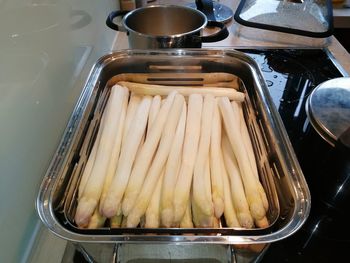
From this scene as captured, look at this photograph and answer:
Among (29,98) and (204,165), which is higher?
(29,98)

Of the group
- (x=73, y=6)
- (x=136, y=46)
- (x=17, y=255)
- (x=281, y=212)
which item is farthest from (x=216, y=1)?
(x=17, y=255)

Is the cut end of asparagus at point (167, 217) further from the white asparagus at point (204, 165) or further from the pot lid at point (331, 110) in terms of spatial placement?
the pot lid at point (331, 110)

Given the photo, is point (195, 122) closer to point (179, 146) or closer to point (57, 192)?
point (179, 146)

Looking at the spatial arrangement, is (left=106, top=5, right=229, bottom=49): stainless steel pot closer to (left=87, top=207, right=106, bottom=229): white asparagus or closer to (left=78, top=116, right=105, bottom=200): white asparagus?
(left=78, top=116, right=105, bottom=200): white asparagus

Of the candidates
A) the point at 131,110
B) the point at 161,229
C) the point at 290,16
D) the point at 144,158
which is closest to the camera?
the point at 161,229

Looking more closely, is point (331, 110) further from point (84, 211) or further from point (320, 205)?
point (84, 211)

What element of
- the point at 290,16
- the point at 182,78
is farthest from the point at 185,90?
the point at 290,16

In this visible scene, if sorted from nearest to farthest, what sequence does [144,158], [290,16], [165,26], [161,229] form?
[161,229] → [144,158] → [165,26] → [290,16]

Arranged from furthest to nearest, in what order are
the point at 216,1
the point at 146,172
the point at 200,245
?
the point at 216,1
the point at 146,172
the point at 200,245
